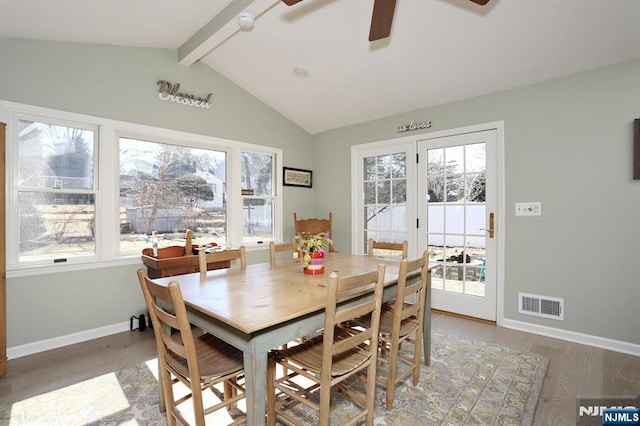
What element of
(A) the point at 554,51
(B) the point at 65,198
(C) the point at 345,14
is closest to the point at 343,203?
(C) the point at 345,14

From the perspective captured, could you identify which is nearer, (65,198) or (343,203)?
(65,198)

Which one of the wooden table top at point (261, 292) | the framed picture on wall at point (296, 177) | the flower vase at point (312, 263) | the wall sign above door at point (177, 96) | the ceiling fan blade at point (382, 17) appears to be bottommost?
the wooden table top at point (261, 292)

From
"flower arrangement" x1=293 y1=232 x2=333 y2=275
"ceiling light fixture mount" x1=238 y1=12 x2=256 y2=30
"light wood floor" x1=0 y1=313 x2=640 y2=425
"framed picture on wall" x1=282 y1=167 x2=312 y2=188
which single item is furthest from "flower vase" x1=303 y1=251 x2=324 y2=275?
"framed picture on wall" x1=282 y1=167 x2=312 y2=188

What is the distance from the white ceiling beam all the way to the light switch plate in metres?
2.91

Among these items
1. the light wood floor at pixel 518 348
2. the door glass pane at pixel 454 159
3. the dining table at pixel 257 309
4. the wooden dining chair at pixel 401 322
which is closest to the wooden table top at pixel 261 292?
the dining table at pixel 257 309

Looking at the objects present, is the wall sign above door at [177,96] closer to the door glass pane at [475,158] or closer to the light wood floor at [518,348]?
the light wood floor at [518,348]

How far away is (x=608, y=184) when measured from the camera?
2.77 metres

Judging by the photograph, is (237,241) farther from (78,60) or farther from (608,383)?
(608,383)

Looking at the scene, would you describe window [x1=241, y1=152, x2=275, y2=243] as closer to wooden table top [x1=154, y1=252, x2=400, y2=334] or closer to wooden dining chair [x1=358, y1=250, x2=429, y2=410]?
wooden table top [x1=154, y1=252, x2=400, y2=334]

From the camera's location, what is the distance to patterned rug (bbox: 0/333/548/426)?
186 cm

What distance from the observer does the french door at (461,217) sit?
3.44 metres

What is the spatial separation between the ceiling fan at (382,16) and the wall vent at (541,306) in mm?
2668

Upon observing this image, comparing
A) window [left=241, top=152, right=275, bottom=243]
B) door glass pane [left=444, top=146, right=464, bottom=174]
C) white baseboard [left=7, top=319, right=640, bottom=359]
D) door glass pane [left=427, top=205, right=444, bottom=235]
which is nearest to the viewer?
white baseboard [left=7, top=319, right=640, bottom=359]

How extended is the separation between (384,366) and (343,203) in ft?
8.56
